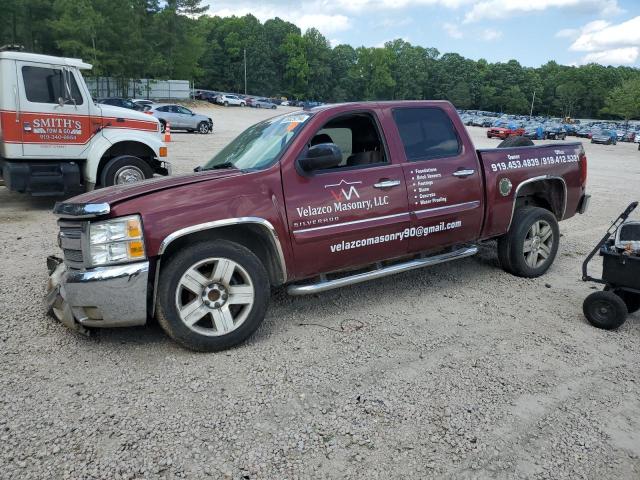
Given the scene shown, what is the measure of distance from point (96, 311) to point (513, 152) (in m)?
4.22

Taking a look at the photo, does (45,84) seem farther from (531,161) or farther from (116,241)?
(531,161)

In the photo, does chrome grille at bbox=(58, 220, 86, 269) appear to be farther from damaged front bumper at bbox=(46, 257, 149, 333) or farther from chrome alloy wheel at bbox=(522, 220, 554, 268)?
chrome alloy wheel at bbox=(522, 220, 554, 268)

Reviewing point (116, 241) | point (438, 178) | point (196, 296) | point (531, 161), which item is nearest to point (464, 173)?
point (438, 178)

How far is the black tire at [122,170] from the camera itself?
867 centimetres

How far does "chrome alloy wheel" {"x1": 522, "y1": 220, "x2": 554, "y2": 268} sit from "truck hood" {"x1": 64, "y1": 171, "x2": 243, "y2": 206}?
10.8 ft

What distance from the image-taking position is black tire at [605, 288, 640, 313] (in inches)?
176

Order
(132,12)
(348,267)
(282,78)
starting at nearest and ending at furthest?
(348,267)
(132,12)
(282,78)

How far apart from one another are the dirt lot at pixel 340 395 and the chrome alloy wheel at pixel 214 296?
9.2 inches

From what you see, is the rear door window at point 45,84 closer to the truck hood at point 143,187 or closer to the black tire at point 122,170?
the black tire at point 122,170

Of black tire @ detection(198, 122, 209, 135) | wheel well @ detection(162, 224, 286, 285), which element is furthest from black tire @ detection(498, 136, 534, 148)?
black tire @ detection(198, 122, 209, 135)

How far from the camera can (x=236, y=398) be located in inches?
126

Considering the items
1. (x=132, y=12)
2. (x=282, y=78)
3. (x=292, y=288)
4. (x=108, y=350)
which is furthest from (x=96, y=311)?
(x=282, y=78)

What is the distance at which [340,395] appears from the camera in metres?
3.25

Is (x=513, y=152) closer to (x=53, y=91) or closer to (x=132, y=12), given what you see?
(x=53, y=91)
